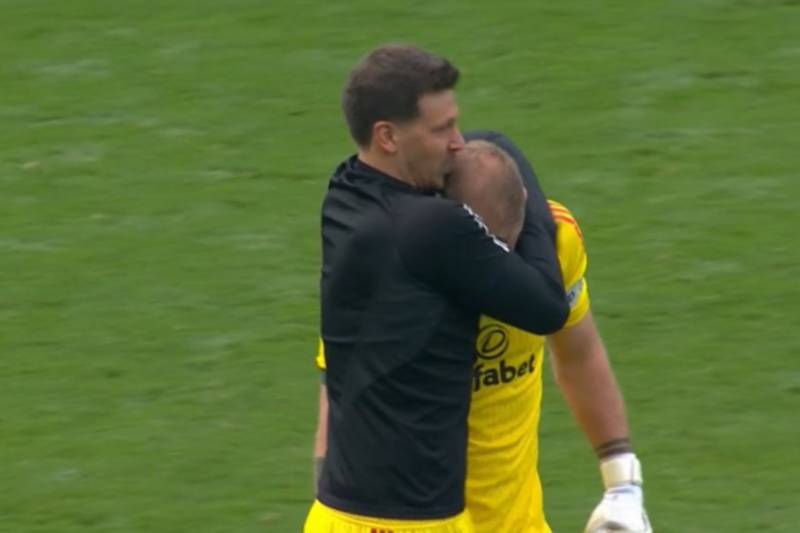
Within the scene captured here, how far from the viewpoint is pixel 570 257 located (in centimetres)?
480

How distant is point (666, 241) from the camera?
9.02 meters

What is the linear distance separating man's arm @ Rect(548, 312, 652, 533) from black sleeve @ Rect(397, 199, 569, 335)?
1.73 ft

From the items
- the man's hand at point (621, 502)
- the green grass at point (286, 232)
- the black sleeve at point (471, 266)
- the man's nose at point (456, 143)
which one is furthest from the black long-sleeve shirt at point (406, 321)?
the green grass at point (286, 232)

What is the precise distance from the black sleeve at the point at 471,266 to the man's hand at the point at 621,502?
66 cm

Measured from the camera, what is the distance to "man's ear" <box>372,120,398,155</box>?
4406mm

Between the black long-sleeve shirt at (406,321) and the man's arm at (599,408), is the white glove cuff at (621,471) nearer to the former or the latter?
the man's arm at (599,408)

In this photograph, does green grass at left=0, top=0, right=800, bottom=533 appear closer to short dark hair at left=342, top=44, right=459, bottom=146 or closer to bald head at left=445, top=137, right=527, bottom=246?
bald head at left=445, top=137, right=527, bottom=246

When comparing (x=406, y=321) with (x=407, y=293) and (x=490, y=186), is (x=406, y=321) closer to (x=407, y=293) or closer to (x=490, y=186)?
(x=407, y=293)

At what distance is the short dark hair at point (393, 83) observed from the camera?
14.4 feet

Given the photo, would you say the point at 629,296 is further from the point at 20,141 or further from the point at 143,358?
the point at 20,141

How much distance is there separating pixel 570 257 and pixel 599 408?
1.47 feet

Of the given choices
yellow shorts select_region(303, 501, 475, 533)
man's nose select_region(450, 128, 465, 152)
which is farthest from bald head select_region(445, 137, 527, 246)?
yellow shorts select_region(303, 501, 475, 533)

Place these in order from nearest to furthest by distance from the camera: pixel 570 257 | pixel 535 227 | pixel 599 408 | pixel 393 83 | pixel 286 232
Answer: pixel 393 83
pixel 535 227
pixel 570 257
pixel 599 408
pixel 286 232

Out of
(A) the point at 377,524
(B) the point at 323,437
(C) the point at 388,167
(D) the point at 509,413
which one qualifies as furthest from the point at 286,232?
(C) the point at 388,167
